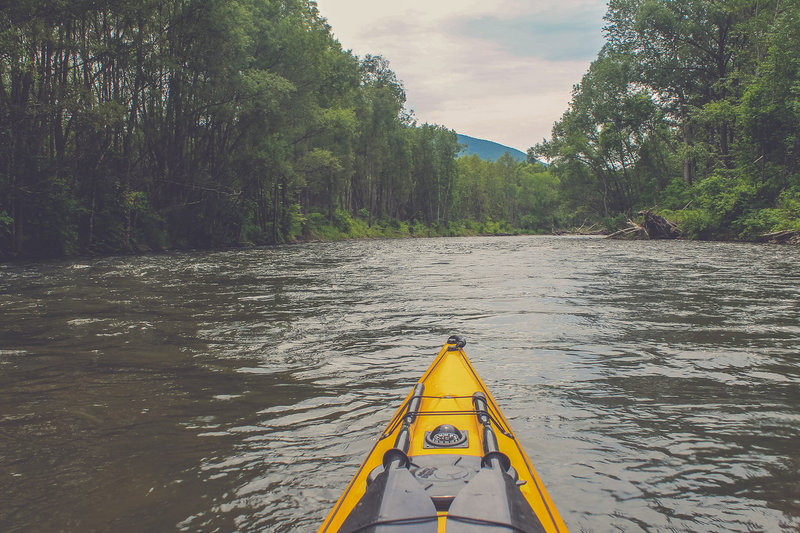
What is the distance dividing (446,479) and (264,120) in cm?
2531

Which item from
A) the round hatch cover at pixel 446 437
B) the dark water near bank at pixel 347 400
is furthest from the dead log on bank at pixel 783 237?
the round hatch cover at pixel 446 437

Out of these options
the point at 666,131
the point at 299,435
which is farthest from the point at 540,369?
the point at 666,131

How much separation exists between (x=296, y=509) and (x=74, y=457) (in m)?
1.46

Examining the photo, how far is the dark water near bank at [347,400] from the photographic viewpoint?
2.48 meters

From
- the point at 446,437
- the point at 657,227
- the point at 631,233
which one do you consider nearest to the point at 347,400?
the point at 446,437

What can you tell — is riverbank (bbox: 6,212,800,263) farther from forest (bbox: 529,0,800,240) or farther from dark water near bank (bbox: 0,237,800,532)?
dark water near bank (bbox: 0,237,800,532)

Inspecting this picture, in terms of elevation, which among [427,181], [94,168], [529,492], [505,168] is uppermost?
[505,168]

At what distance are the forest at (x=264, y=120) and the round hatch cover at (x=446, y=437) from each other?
1571cm

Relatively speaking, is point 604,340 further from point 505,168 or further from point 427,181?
point 505,168

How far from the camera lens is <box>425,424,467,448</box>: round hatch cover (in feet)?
7.57

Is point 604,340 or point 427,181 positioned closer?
point 604,340

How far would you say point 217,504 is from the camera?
2.47 m

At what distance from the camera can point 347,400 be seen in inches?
151

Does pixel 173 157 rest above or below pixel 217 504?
above
